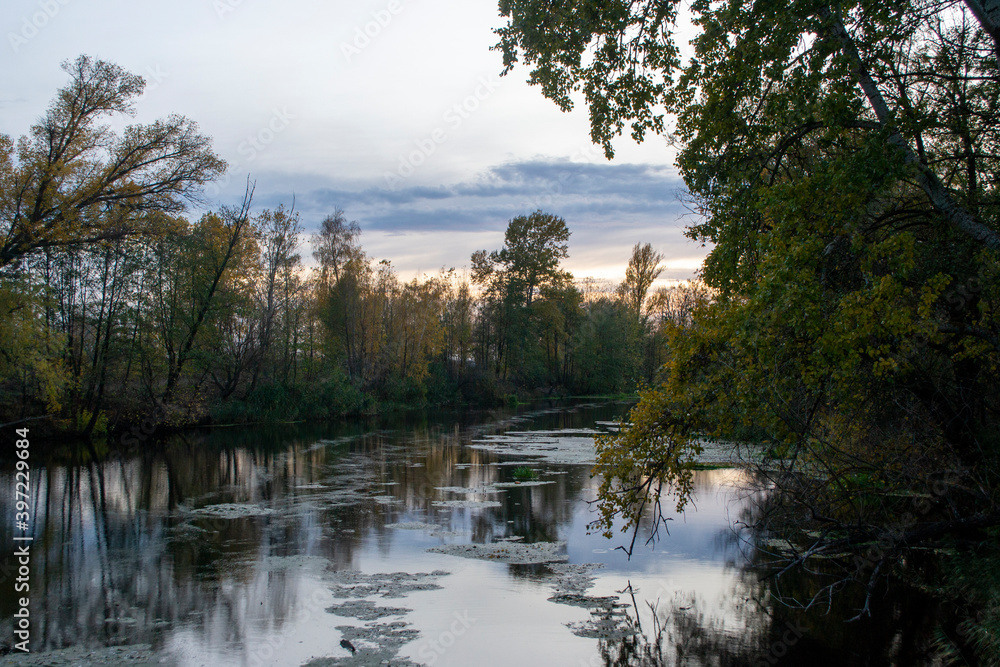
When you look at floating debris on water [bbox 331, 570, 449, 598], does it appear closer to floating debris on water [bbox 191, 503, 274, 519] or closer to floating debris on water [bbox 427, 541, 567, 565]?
floating debris on water [bbox 427, 541, 567, 565]

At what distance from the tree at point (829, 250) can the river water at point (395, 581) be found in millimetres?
1429

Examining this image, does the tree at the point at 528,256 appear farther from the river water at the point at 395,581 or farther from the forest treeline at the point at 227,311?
the river water at the point at 395,581

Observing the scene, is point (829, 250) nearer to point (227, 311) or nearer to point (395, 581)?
point (395, 581)

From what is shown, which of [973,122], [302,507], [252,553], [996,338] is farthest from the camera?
[302,507]

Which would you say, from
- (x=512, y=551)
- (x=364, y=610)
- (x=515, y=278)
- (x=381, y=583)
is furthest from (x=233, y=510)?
(x=515, y=278)

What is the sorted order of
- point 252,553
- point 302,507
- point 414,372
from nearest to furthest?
point 252,553
point 302,507
point 414,372

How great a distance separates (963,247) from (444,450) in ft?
58.4

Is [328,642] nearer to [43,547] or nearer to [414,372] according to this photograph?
[43,547]

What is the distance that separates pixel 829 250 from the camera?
638 centimetres

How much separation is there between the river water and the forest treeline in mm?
4344

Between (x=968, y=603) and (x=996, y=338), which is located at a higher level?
(x=996, y=338)

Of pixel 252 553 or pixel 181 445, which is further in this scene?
pixel 181 445

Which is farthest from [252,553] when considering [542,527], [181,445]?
[181,445]

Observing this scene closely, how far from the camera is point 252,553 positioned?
33.6 ft
